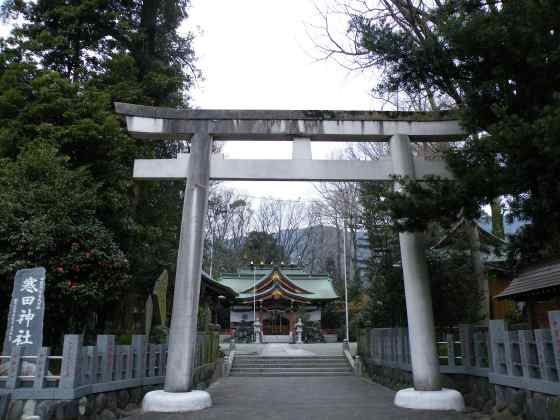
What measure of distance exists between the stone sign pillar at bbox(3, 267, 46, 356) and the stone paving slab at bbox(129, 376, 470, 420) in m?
1.99

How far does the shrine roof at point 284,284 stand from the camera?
3083 centimetres

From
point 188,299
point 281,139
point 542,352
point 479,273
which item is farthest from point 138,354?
point 479,273

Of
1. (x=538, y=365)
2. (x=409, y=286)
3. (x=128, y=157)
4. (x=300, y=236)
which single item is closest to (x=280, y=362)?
(x=128, y=157)

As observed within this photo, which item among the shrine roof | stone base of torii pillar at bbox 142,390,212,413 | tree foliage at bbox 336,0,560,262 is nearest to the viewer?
tree foliage at bbox 336,0,560,262

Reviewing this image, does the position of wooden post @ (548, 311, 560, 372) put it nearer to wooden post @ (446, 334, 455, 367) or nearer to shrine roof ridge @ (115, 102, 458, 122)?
wooden post @ (446, 334, 455, 367)

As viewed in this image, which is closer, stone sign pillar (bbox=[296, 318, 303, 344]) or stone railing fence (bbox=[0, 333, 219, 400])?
stone railing fence (bbox=[0, 333, 219, 400])

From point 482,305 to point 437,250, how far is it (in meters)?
2.06

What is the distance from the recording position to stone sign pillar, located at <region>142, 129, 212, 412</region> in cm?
739

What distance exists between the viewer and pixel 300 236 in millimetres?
45781

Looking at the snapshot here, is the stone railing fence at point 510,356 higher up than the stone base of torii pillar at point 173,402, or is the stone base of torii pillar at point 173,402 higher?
the stone railing fence at point 510,356

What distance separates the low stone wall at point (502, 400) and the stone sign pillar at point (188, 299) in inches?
180

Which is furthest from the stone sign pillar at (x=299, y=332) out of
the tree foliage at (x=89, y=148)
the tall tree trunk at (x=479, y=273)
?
the tall tree trunk at (x=479, y=273)

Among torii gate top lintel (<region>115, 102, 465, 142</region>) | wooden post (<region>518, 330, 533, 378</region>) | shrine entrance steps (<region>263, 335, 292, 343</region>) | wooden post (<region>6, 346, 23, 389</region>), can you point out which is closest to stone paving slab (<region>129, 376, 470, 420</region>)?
wooden post (<region>518, 330, 533, 378</region>)

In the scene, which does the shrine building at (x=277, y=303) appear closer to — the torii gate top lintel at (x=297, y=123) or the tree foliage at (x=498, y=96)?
the torii gate top lintel at (x=297, y=123)
